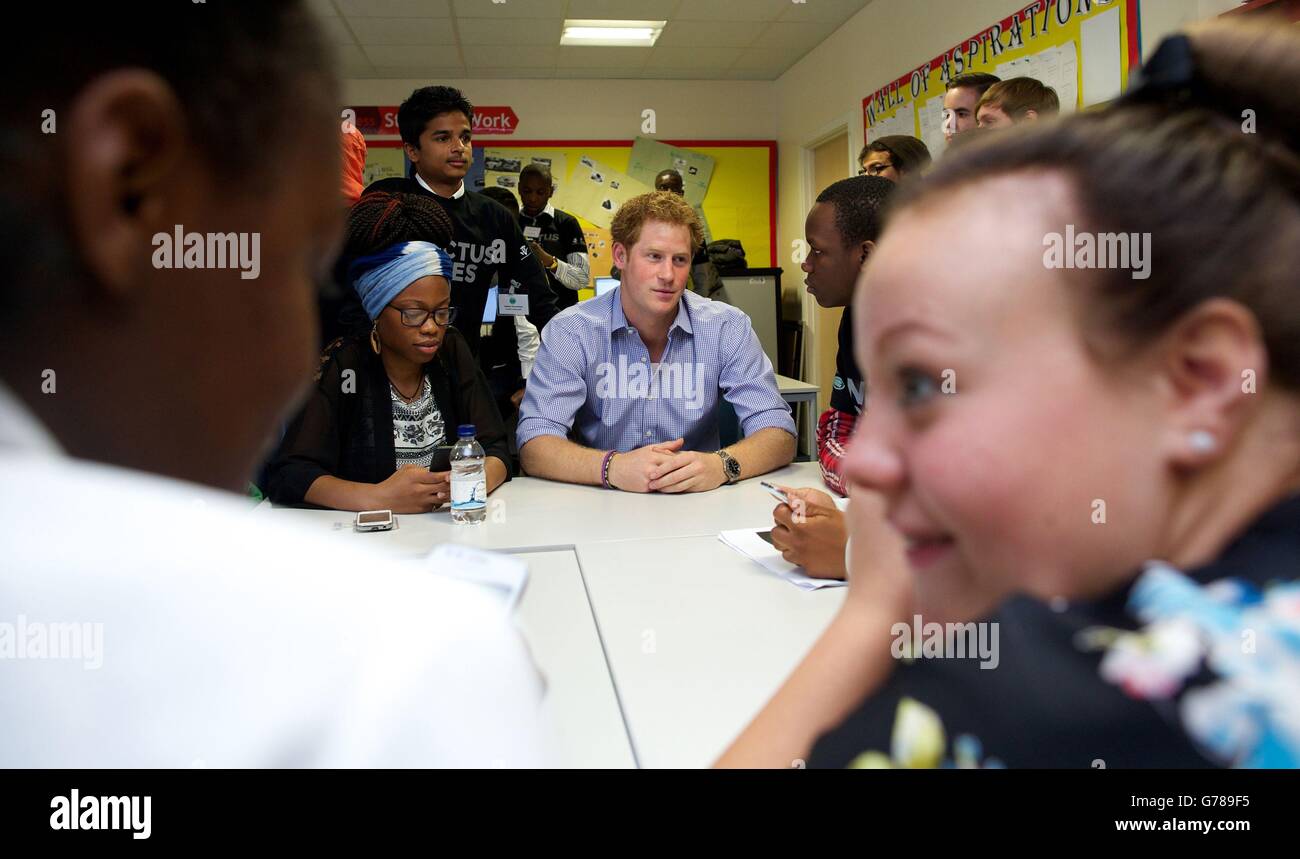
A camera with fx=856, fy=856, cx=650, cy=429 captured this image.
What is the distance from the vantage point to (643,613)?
1.08 metres

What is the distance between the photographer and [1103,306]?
437 millimetres

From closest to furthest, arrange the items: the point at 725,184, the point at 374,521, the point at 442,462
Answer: the point at 374,521, the point at 442,462, the point at 725,184

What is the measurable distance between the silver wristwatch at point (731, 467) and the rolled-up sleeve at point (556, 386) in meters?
0.40

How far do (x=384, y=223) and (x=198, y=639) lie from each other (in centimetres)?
177

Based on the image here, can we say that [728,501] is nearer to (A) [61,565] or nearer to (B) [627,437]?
(B) [627,437]

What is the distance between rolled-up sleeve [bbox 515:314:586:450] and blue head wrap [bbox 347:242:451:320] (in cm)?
36

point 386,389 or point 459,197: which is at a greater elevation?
point 459,197

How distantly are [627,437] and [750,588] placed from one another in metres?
1.06

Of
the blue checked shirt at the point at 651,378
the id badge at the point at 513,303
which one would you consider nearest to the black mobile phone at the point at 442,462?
the blue checked shirt at the point at 651,378

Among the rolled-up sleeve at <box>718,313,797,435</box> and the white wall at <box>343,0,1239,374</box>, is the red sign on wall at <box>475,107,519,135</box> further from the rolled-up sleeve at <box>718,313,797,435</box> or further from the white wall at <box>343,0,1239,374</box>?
the rolled-up sleeve at <box>718,313,797,435</box>

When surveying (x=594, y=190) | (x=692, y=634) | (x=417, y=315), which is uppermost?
(x=594, y=190)

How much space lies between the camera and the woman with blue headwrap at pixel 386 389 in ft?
5.70

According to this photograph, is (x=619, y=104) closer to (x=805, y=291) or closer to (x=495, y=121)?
(x=495, y=121)

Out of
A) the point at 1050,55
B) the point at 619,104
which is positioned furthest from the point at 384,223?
the point at 619,104
